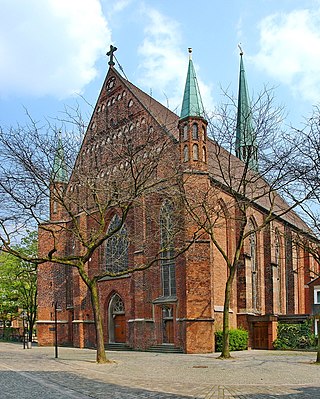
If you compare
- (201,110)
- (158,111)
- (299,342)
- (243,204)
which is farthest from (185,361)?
(158,111)

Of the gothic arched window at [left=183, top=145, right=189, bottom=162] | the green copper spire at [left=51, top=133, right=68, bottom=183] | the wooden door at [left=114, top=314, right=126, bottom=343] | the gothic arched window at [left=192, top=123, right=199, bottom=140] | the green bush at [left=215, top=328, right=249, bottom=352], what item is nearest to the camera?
the green copper spire at [left=51, top=133, right=68, bottom=183]

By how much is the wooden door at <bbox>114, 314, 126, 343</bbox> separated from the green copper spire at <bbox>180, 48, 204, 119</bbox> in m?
13.8

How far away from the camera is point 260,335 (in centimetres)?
3550

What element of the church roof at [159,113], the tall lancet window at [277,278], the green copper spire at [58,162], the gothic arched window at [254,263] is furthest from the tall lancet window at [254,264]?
the green copper spire at [58,162]

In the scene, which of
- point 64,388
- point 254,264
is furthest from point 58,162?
point 254,264

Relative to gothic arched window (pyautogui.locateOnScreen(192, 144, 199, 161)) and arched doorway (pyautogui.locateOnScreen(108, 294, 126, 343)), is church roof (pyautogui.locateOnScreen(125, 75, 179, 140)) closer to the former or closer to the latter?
gothic arched window (pyautogui.locateOnScreen(192, 144, 199, 161))

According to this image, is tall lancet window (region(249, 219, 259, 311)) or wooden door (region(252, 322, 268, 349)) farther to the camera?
tall lancet window (region(249, 219, 259, 311))

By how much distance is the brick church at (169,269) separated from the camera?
31.2 metres

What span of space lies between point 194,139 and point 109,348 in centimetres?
1435

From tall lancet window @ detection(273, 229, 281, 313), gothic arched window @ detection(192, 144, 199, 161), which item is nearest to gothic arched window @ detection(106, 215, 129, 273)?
gothic arched window @ detection(192, 144, 199, 161)

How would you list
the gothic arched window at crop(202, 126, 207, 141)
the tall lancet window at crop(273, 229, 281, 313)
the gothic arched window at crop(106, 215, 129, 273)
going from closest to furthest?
1. the gothic arched window at crop(202, 126, 207, 141)
2. the gothic arched window at crop(106, 215, 129, 273)
3. the tall lancet window at crop(273, 229, 281, 313)

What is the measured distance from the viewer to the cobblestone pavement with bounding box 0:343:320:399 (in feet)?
47.5

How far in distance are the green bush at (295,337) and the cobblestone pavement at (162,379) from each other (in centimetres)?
934

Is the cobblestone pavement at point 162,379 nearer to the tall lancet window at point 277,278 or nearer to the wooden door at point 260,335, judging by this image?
the wooden door at point 260,335
